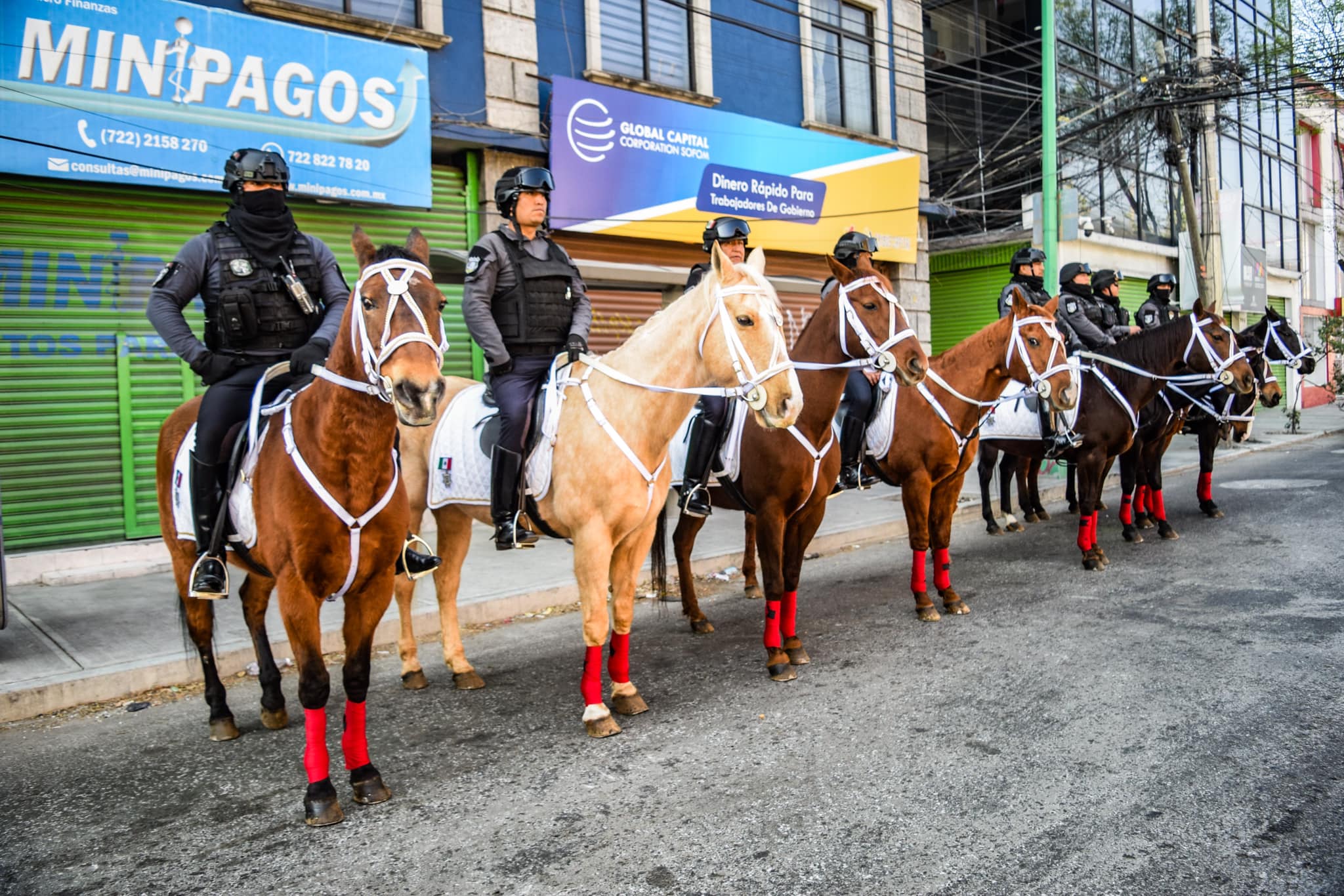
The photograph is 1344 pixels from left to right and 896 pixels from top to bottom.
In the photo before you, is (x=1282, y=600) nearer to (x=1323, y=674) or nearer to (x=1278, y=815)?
(x=1323, y=674)

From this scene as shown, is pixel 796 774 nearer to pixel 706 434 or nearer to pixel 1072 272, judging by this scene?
pixel 706 434

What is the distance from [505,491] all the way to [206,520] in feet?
4.82

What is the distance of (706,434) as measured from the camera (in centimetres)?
594

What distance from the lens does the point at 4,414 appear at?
8328 millimetres

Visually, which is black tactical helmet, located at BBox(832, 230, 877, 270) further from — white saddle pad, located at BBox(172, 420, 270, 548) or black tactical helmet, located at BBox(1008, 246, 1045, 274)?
white saddle pad, located at BBox(172, 420, 270, 548)

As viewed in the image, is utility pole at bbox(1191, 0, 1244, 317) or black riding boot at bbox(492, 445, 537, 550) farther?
utility pole at bbox(1191, 0, 1244, 317)

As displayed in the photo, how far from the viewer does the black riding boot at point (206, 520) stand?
4.35m

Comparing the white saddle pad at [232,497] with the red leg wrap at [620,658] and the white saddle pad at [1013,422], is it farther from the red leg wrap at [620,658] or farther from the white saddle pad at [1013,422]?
the white saddle pad at [1013,422]

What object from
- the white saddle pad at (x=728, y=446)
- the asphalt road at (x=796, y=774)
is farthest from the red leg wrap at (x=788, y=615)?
the white saddle pad at (x=728, y=446)

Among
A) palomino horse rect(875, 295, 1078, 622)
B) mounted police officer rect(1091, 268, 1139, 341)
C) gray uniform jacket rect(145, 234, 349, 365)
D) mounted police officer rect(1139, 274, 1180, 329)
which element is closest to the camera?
gray uniform jacket rect(145, 234, 349, 365)

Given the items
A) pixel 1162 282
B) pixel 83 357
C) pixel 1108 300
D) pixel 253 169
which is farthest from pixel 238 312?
pixel 1162 282

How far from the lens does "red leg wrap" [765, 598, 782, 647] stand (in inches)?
221

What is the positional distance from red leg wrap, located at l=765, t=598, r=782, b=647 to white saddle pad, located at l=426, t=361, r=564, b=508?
5.40ft

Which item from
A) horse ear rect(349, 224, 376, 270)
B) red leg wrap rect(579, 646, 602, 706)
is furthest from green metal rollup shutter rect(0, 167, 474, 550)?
horse ear rect(349, 224, 376, 270)
